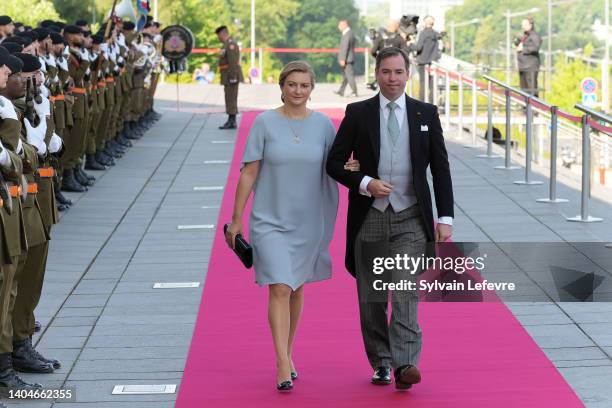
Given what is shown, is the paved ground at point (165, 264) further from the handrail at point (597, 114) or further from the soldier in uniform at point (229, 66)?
the soldier in uniform at point (229, 66)

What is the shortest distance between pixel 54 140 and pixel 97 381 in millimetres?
2383

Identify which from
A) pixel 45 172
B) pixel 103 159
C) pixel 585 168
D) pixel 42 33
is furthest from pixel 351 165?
pixel 103 159

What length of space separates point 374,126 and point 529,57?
2088cm

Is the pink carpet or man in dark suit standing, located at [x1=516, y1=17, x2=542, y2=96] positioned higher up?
man in dark suit standing, located at [x1=516, y1=17, x2=542, y2=96]

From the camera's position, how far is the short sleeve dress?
8.80m

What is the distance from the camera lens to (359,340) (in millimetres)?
10039

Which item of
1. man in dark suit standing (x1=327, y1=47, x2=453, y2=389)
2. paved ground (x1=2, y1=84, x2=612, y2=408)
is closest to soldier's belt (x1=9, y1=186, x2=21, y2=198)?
paved ground (x1=2, y1=84, x2=612, y2=408)

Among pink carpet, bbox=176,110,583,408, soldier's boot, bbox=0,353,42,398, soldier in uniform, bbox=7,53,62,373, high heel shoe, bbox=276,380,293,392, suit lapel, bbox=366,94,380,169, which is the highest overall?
suit lapel, bbox=366,94,380,169

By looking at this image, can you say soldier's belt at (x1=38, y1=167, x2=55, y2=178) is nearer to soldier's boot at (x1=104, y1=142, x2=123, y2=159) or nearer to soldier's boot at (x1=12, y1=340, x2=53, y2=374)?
soldier's boot at (x1=12, y1=340, x2=53, y2=374)

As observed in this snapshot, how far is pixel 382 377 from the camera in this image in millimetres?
8805

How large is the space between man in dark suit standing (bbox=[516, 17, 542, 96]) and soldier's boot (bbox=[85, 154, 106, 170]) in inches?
401

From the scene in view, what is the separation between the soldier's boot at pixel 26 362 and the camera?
923 cm

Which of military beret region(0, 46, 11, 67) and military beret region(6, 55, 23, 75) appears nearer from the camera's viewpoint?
military beret region(0, 46, 11, 67)

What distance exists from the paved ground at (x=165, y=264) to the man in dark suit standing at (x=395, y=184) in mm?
1087
